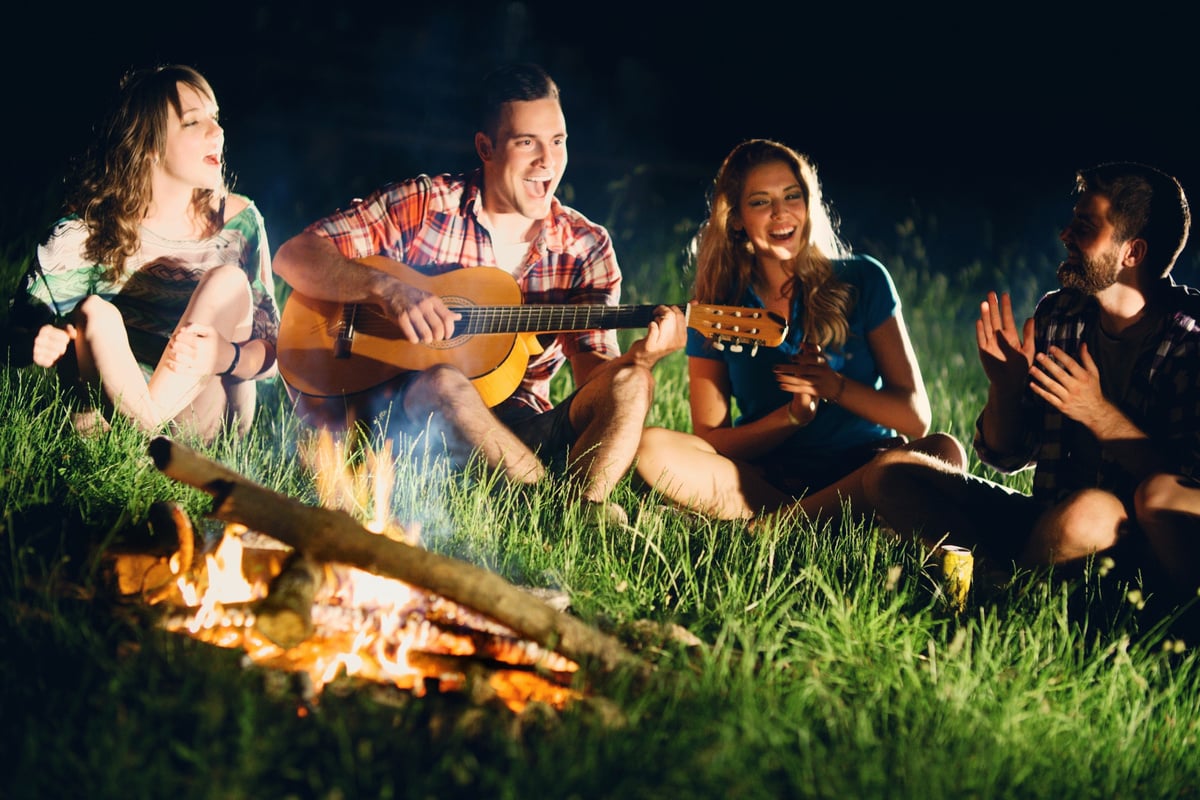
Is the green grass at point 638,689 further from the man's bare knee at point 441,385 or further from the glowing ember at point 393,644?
the man's bare knee at point 441,385

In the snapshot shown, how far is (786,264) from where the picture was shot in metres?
4.53

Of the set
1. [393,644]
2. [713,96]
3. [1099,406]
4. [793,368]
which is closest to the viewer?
[393,644]

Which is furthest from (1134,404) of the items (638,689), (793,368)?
(638,689)

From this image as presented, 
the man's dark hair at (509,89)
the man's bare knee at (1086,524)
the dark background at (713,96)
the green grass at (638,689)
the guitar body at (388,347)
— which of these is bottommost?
the green grass at (638,689)

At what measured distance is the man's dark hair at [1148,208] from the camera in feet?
12.3

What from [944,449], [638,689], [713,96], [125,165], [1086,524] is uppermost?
[713,96]

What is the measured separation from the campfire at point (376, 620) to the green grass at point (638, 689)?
10 centimetres

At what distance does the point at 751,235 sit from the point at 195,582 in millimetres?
2411

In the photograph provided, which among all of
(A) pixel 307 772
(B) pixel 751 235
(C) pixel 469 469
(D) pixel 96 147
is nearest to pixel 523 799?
(A) pixel 307 772

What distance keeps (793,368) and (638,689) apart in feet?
5.98

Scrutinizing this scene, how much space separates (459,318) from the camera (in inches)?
179

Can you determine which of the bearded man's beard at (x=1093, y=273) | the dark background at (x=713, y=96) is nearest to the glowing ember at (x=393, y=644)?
the bearded man's beard at (x=1093, y=273)

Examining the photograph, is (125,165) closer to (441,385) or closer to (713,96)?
(441,385)

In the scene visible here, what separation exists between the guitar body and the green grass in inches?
28.0
